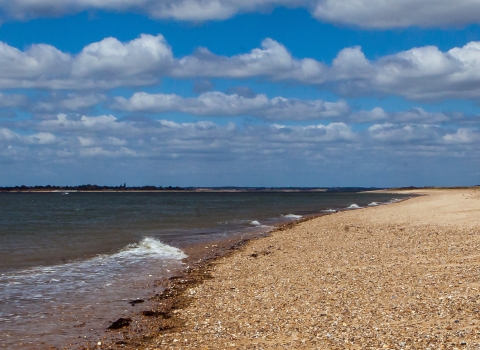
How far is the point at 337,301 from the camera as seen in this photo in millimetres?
10969

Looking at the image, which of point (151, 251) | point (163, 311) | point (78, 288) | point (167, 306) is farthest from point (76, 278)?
point (151, 251)

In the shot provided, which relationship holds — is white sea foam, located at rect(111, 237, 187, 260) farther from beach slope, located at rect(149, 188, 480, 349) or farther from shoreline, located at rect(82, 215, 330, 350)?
beach slope, located at rect(149, 188, 480, 349)

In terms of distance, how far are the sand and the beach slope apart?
0.02 meters

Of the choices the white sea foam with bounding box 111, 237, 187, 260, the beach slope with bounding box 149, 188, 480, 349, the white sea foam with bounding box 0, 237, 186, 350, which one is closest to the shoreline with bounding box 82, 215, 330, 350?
the beach slope with bounding box 149, 188, 480, 349

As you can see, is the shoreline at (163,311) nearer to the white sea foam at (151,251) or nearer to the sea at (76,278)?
the sea at (76,278)

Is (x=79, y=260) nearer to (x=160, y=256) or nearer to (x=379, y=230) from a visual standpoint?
(x=160, y=256)

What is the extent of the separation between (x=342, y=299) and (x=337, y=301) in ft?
0.64

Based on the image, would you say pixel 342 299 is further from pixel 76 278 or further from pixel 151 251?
pixel 151 251

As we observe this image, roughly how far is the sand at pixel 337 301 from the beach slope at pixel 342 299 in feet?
0.07

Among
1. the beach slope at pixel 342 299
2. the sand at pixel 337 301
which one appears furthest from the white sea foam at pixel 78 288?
the beach slope at pixel 342 299

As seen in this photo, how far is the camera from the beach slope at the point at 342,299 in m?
8.52

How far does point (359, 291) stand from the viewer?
38.4 feet

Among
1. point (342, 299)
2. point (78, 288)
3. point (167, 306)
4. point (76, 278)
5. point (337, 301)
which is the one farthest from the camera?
point (76, 278)

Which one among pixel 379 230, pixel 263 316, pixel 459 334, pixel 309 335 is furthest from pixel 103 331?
pixel 379 230
